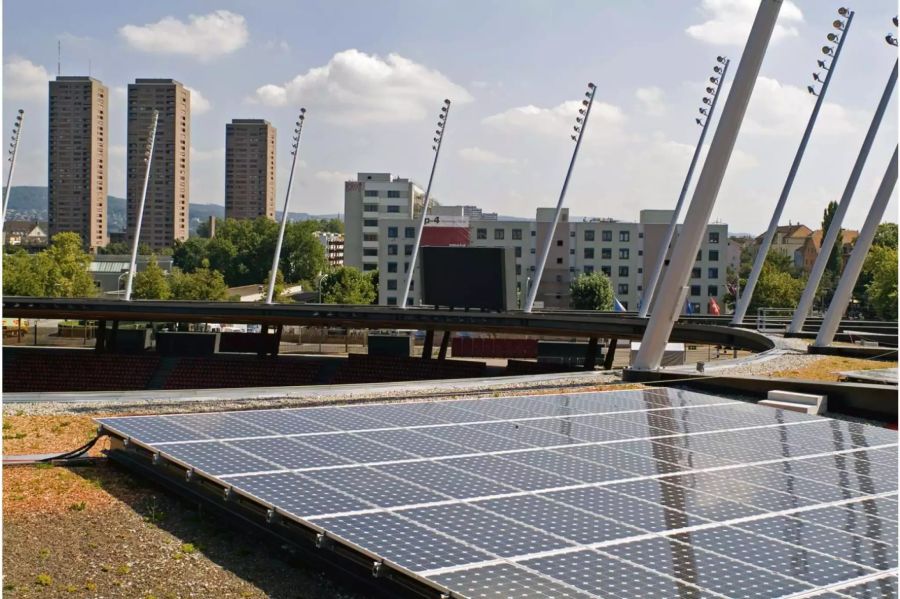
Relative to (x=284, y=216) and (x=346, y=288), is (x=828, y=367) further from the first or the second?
(x=346, y=288)

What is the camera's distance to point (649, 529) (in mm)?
11156

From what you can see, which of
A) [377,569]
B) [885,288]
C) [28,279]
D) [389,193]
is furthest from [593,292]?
[377,569]

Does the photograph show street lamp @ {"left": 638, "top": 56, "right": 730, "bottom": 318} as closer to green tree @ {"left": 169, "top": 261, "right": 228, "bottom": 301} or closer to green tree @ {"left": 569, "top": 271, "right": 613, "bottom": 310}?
green tree @ {"left": 569, "top": 271, "right": 613, "bottom": 310}

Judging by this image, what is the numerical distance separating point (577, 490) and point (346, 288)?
12977 centimetres

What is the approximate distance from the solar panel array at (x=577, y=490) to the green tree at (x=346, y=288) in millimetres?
121346

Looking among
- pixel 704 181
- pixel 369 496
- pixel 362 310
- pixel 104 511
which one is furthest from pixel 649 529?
pixel 362 310

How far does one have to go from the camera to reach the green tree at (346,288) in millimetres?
141000

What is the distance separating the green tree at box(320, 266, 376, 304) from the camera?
141000 mm

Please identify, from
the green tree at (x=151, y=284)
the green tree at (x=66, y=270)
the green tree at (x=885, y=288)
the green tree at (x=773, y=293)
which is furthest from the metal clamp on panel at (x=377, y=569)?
the green tree at (x=151, y=284)

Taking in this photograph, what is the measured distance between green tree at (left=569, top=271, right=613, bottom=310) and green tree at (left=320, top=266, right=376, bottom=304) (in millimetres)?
31237

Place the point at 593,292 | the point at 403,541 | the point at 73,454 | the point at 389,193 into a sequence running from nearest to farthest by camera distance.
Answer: the point at 403,541, the point at 73,454, the point at 593,292, the point at 389,193

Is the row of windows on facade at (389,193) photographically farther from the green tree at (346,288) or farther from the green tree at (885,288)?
the green tree at (885,288)

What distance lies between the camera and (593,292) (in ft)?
409

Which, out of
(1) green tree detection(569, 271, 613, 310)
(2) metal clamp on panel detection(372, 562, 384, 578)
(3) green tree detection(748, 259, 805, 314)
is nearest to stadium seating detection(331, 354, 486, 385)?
(2) metal clamp on panel detection(372, 562, 384, 578)
